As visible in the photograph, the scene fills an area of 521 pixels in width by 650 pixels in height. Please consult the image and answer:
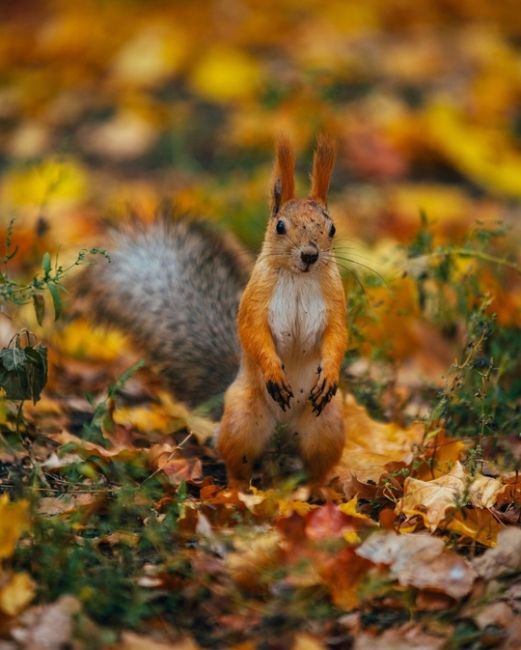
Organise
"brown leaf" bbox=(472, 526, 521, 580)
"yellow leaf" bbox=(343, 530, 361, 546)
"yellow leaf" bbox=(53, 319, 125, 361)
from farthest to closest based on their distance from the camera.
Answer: "yellow leaf" bbox=(53, 319, 125, 361)
"yellow leaf" bbox=(343, 530, 361, 546)
"brown leaf" bbox=(472, 526, 521, 580)

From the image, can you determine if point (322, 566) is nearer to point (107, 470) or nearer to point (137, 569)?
point (137, 569)

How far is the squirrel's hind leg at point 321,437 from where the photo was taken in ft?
9.99

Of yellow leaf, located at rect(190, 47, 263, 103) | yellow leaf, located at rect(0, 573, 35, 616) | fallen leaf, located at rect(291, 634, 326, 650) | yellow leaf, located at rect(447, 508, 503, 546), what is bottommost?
yellow leaf, located at rect(447, 508, 503, 546)

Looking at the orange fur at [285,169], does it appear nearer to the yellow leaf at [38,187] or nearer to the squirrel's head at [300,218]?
the squirrel's head at [300,218]

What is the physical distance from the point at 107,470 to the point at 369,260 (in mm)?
1600

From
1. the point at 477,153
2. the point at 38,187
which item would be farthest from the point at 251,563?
the point at 477,153

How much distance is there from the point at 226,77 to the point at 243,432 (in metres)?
4.67

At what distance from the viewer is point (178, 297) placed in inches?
141

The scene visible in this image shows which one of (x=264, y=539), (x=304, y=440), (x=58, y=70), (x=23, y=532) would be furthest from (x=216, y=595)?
(x=58, y=70)

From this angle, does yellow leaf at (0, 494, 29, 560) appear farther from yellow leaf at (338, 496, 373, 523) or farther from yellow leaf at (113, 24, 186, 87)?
yellow leaf at (113, 24, 186, 87)

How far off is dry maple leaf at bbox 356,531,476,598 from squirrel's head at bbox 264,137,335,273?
2.39 feet

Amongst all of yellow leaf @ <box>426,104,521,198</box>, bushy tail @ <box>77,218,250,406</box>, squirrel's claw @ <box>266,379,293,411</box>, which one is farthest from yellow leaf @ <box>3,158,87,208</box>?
squirrel's claw @ <box>266,379,293,411</box>

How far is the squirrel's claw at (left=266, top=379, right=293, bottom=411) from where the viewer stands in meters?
2.96

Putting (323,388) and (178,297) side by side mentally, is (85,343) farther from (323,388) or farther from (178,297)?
(323,388)
